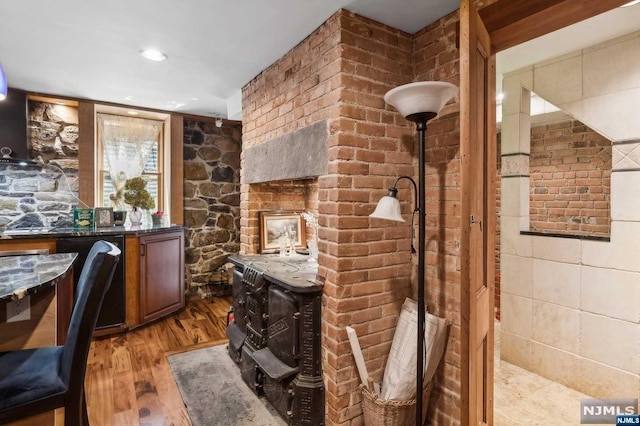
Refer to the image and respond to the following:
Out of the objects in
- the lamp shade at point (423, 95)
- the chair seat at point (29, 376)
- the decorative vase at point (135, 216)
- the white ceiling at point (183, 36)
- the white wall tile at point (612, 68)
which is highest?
the white ceiling at point (183, 36)

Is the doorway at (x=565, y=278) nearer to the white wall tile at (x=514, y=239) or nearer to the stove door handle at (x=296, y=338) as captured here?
the white wall tile at (x=514, y=239)

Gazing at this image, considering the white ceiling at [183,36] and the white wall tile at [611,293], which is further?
the white wall tile at [611,293]

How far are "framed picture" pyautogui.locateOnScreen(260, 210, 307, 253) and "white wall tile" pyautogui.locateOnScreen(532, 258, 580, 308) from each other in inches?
76.7

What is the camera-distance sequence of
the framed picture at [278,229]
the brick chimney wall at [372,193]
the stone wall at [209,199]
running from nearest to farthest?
1. the brick chimney wall at [372,193]
2. the framed picture at [278,229]
3. the stone wall at [209,199]

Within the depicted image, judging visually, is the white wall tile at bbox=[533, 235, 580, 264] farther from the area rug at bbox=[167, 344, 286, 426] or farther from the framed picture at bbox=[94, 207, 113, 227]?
the framed picture at bbox=[94, 207, 113, 227]

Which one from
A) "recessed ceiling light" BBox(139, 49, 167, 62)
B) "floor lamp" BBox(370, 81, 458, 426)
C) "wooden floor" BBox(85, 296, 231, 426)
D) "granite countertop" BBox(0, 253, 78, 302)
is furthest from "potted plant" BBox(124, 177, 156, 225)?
"floor lamp" BBox(370, 81, 458, 426)

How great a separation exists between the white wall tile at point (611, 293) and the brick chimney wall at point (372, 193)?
1147 millimetres

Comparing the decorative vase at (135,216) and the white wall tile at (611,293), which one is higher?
the decorative vase at (135,216)

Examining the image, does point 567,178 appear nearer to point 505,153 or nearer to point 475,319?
point 505,153

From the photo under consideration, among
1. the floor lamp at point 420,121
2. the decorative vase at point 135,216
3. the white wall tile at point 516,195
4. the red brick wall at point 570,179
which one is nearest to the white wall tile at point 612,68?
the white wall tile at point 516,195

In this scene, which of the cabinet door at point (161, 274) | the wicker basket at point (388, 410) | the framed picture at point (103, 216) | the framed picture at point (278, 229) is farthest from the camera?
the framed picture at point (103, 216)

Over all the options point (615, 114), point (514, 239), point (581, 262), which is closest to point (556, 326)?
point (581, 262)

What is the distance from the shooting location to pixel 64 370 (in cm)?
125

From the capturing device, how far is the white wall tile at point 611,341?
6.73 feet
